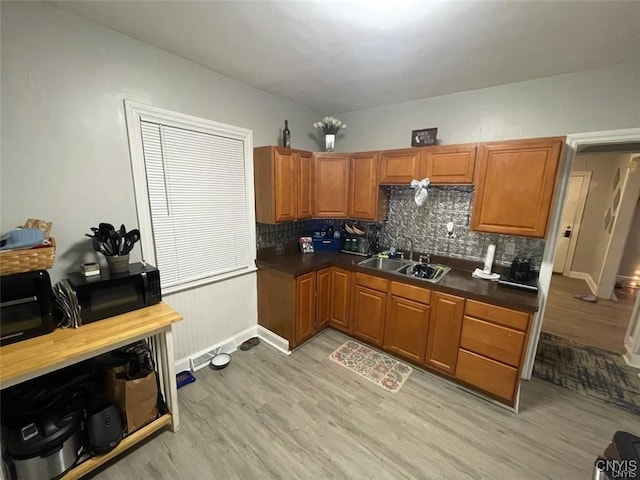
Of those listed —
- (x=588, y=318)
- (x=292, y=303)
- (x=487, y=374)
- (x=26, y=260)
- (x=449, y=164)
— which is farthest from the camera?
(x=588, y=318)

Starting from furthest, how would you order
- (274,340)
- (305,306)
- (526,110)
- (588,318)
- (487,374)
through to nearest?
(588,318) → (274,340) → (305,306) → (526,110) → (487,374)

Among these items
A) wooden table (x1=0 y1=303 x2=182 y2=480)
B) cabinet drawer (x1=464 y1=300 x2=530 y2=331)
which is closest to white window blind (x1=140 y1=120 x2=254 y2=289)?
wooden table (x1=0 y1=303 x2=182 y2=480)

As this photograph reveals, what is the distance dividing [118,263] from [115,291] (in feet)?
0.62

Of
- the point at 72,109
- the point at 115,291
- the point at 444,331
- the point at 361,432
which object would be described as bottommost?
the point at 361,432

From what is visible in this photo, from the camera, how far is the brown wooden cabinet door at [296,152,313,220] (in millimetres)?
2744

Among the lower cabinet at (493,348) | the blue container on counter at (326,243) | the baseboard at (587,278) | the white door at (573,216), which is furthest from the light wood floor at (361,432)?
the white door at (573,216)

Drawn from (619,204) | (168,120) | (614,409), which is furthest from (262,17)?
(619,204)

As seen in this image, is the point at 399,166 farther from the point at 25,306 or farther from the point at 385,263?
the point at 25,306

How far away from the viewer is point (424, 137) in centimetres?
252

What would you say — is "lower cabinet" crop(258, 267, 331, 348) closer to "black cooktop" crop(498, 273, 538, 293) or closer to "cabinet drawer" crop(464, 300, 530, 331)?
"cabinet drawer" crop(464, 300, 530, 331)

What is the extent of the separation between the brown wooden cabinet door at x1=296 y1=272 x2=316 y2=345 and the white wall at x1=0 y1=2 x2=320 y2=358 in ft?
4.63

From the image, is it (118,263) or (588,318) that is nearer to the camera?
(118,263)

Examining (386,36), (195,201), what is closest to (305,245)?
(195,201)

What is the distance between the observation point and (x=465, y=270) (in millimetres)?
2602
